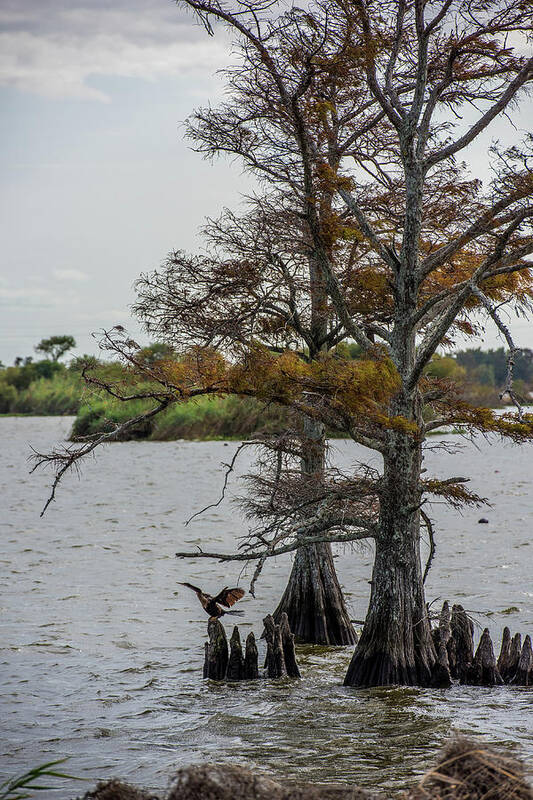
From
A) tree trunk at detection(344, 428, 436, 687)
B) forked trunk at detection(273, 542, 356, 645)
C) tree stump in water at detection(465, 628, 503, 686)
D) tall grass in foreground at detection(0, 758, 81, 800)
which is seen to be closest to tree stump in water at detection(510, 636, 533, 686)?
tree stump in water at detection(465, 628, 503, 686)

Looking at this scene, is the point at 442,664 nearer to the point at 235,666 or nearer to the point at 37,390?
the point at 235,666

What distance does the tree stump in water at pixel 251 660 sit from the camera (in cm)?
1179

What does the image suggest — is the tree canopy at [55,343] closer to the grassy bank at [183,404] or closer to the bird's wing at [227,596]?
the grassy bank at [183,404]

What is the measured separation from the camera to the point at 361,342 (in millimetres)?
12055

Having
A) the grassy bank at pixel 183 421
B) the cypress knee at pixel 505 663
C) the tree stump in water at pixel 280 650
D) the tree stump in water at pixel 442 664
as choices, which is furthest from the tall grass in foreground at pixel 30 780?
the grassy bank at pixel 183 421

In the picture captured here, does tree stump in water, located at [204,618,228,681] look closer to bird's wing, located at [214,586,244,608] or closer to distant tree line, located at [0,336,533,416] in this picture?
bird's wing, located at [214,586,244,608]

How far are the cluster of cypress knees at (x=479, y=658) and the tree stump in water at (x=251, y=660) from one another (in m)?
2.27

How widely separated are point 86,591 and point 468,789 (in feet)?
48.8

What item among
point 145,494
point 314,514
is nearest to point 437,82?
point 314,514

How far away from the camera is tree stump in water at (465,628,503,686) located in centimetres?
1121

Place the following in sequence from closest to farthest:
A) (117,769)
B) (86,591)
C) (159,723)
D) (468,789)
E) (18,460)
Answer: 1. (468,789)
2. (117,769)
3. (159,723)
4. (86,591)
5. (18,460)

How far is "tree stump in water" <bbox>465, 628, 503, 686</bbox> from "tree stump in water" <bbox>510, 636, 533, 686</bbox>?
236 mm

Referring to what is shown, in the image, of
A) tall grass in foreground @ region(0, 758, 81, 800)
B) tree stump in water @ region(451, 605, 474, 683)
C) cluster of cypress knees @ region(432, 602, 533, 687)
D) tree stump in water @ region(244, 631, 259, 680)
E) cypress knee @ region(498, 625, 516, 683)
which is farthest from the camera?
tree stump in water @ region(244, 631, 259, 680)

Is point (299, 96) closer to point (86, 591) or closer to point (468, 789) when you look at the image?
point (468, 789)
